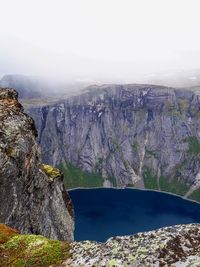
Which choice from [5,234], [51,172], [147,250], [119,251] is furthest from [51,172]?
[147,250]

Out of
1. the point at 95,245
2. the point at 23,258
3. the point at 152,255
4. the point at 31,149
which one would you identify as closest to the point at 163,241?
the point at 152,255

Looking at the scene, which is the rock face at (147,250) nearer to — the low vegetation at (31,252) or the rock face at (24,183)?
the low vegetation at (31,252)

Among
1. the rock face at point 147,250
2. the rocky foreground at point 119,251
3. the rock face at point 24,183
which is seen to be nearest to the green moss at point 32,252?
the rocky foreground at point 119,251

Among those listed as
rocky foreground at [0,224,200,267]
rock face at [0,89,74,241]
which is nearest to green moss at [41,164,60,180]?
rock face at [0,89,74,241]

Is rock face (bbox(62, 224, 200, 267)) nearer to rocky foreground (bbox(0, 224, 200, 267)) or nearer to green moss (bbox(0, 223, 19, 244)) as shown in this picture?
rocky foreground (bbox(0, 224, 200, 267))

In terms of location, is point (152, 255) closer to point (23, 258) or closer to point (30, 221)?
point (23, 258)

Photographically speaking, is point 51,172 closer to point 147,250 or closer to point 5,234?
point 5,234
